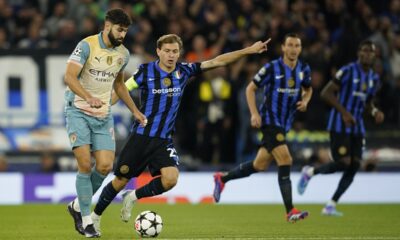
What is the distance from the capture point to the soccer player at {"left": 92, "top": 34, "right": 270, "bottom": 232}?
962 cm

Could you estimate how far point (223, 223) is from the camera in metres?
11.3

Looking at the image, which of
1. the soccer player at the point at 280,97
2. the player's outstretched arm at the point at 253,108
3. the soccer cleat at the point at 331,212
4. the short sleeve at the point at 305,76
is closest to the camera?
the player's outstretched arm at the point at 253,108

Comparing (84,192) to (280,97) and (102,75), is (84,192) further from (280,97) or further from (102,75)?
(280,97)

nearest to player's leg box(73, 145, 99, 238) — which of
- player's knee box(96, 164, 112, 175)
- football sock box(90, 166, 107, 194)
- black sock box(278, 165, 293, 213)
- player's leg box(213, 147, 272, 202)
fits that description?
player's knee box(96, 164, 112, 175)

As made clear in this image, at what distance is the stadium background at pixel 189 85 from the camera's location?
54.5 feet

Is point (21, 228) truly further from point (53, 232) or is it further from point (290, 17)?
point (290, 17)

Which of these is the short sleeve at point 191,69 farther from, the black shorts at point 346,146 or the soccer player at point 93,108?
the black shorts at point 346,146

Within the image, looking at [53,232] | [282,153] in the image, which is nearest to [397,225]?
[282,153]

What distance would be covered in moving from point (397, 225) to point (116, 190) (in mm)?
3432

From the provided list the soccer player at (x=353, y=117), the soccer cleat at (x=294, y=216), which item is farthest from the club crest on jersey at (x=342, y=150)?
the soccer cleat at (x=294, y=216)

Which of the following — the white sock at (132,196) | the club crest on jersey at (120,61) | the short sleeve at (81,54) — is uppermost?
the short sleeve at (81,54)

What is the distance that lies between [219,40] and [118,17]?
317 inches

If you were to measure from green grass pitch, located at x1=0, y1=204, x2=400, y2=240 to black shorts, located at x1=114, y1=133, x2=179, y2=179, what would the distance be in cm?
68

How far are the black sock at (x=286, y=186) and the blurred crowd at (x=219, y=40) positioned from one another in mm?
5229
